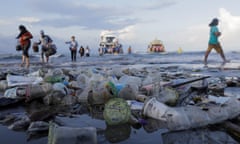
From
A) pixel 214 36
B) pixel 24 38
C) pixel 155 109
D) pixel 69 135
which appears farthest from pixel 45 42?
pixel 69 135

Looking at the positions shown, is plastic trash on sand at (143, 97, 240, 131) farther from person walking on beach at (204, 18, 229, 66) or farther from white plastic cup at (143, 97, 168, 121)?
person walking on beach at (204, 18, 229, 66)

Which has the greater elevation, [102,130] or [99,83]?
[99,83]

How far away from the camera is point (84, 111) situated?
101 inches

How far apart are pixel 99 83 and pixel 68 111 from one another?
20.7 inches

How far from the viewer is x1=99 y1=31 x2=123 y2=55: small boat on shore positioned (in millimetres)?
39494

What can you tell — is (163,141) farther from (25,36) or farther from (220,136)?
(25,36)

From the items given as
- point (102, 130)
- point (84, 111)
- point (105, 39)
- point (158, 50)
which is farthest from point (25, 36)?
point (158, 50)

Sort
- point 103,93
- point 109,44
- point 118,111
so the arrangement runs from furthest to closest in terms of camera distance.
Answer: point 109,44 < point 103,93 < point 118,111

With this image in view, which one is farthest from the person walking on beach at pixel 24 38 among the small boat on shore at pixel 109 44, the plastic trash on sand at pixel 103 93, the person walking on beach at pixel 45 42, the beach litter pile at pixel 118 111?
the small boat on shore at pixel 109 44

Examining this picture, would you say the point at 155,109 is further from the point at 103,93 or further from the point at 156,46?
the point at 156,46

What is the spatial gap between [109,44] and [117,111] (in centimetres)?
3944

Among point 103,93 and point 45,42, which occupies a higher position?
point 45,42

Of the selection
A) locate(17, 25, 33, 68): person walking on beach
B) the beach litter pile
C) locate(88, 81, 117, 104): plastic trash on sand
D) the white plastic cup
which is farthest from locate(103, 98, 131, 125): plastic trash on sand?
locate(17, 25, 33, 68): person walking on beach

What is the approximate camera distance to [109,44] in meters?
41.1
